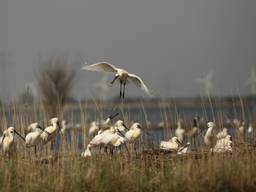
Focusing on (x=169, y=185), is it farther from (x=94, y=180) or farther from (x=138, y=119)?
(x=138, y=119)

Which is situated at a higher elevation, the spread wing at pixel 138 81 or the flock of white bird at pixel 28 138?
the spread wing at pixel 138 81

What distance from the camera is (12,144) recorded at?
11.0 metres

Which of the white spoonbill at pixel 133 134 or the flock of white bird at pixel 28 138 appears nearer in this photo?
the flock of white bird at pixel 28 138

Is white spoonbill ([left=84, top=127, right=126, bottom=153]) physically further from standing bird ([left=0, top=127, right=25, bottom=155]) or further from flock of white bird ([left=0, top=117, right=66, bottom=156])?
standing bird ([left=0, top=127, right=25, bottom=155])

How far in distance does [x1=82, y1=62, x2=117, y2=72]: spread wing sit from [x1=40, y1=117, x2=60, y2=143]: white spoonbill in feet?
3.90

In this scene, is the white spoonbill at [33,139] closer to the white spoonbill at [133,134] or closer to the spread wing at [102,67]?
the white spoonbill at [133,134]

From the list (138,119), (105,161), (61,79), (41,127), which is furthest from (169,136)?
(61,79)

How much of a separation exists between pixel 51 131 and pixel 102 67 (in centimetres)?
178

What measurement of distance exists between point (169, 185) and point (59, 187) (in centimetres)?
139

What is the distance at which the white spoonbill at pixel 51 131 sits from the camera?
1146 centimetres

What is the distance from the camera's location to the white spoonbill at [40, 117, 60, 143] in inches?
451

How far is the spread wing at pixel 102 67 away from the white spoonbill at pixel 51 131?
119 cm

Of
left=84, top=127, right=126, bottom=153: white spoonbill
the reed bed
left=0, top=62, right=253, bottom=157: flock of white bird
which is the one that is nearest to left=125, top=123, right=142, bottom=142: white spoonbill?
left=0, top=62, right=253, bottom=157: flock of white bird

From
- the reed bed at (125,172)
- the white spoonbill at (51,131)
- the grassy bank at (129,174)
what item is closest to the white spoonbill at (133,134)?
the reed bed at (125,172)
